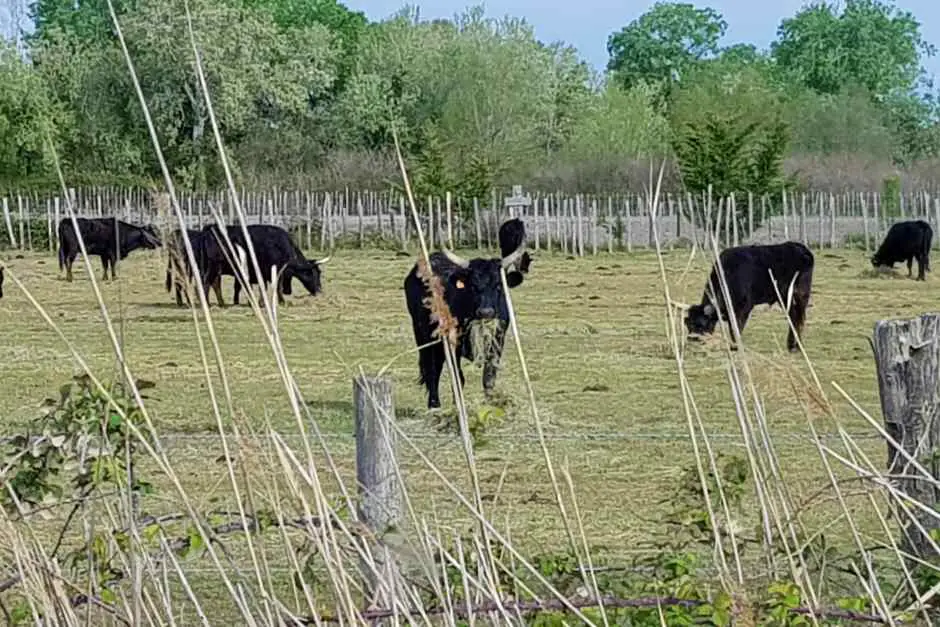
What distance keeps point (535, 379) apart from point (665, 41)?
6570 cm

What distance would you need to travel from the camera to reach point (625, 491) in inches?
302

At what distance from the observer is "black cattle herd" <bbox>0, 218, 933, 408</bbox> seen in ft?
13.1

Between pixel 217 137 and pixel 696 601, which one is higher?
pixel 217 137

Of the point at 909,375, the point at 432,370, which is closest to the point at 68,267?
the point at 432,370

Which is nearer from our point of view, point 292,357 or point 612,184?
point 292,357

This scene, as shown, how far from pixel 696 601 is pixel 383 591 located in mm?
681

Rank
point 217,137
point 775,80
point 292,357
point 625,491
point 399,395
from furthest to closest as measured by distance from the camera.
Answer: point 775,80
point 292,357
point 399,395
point 625,491
point 217,137

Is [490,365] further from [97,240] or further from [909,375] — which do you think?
[97,240]

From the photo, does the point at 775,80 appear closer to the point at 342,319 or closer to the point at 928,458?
the point at 342,319

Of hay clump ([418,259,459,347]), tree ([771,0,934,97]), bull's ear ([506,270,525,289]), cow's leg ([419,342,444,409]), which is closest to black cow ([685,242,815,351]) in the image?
bull's ear ([506,270,525,289])

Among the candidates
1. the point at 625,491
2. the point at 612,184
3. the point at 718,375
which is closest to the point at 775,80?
the point at 612,184

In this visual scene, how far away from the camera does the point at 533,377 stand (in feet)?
41.1

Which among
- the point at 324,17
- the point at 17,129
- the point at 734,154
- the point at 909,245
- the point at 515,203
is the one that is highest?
the point at 324,17

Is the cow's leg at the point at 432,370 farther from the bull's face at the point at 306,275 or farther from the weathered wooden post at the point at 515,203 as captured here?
the weathered wooden post at the point at 515,203
